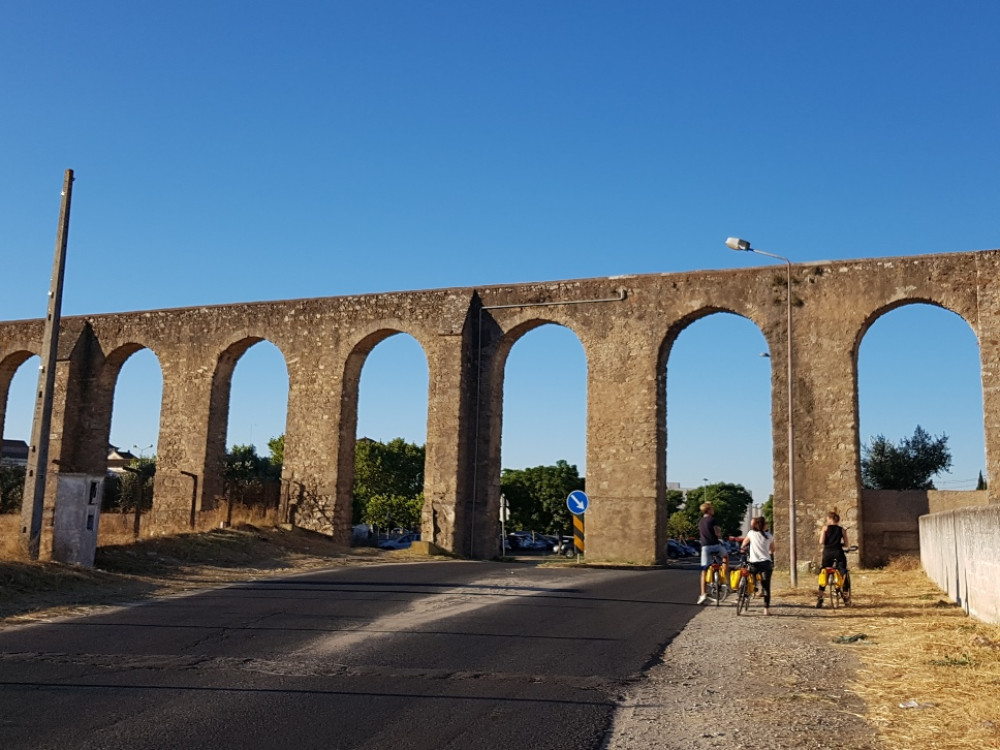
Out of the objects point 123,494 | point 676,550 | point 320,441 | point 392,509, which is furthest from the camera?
point 392,509

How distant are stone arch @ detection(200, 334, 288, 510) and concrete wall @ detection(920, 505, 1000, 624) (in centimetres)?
1929

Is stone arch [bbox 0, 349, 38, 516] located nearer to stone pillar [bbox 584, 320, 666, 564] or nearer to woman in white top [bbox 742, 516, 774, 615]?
stone pillar [bbox 584, 320, 666, 564]

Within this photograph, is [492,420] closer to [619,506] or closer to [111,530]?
[619,506]

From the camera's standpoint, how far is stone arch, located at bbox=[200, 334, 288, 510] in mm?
27828

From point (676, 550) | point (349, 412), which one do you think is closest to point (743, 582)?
point (349, 412)

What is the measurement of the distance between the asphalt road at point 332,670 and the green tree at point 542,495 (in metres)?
54.4

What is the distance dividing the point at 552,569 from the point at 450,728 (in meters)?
14.2

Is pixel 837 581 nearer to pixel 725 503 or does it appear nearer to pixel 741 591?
pixel 741 591

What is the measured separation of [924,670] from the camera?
7.62 meters

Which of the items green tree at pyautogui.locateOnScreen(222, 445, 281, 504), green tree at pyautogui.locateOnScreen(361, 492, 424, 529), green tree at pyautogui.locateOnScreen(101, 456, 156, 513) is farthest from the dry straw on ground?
green tree at pyautogui.locateOnScreen(361, 492, 424, 529)

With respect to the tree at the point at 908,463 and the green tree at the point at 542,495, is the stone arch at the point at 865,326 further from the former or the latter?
the green tree at the point at 542,495

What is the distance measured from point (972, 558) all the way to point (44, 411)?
44.7 feet

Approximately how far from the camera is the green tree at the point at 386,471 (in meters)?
70.8

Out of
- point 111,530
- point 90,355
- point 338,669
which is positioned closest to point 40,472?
point 111,530
